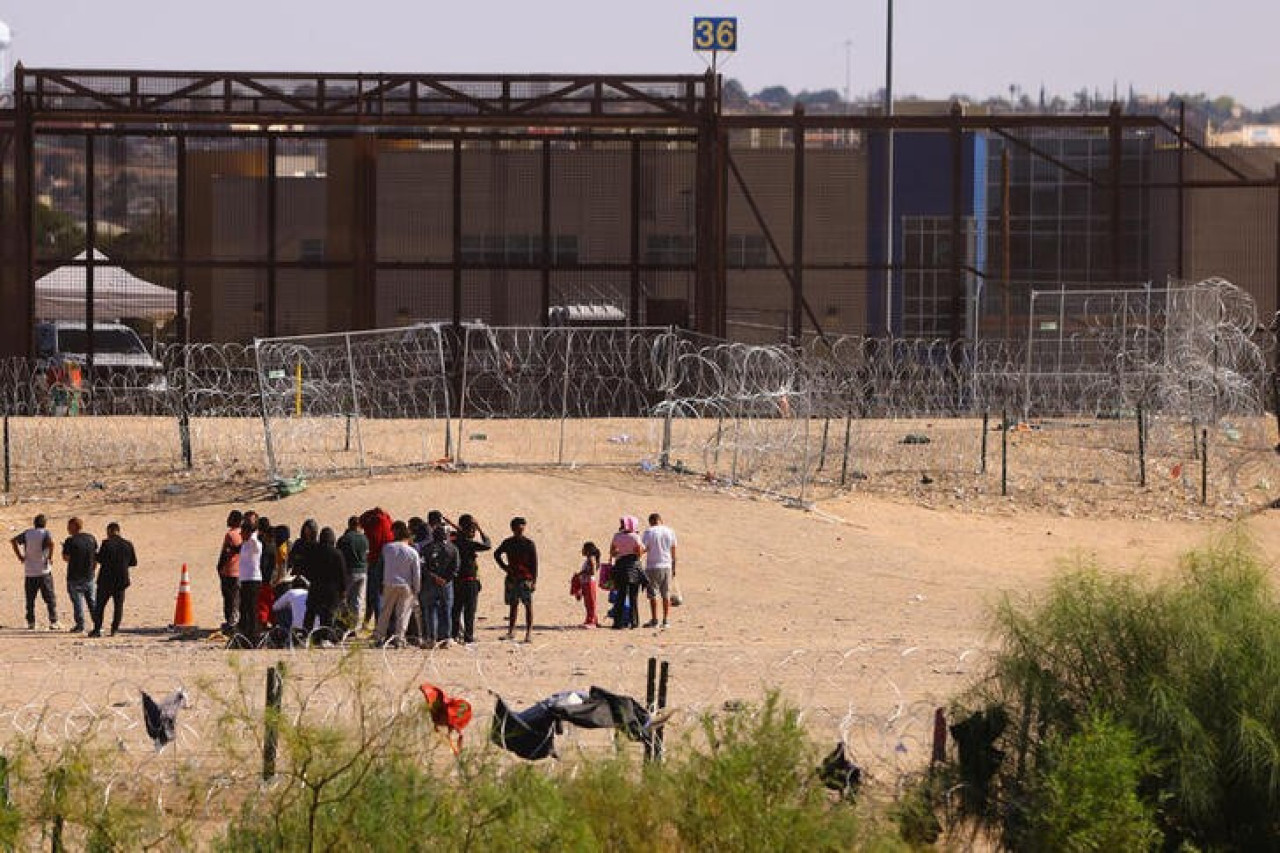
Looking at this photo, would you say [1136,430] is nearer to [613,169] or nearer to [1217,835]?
[613,169]

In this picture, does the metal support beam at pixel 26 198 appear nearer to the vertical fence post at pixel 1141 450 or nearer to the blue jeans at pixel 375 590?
the vertical fence post at pixel 1141 450

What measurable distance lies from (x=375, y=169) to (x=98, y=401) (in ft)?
21.2

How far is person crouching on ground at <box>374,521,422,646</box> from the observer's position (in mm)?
18672

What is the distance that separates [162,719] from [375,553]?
744 cm

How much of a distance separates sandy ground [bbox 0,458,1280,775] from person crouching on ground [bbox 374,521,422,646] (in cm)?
55

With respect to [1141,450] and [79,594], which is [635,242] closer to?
[1141,450]

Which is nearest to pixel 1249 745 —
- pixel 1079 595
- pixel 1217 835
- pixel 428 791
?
pixel 1217 835

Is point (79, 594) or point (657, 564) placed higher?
point (657, 564)

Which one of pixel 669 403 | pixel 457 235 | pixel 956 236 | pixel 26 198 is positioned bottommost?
pixel 669 403

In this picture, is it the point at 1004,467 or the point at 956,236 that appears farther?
the point at 956,236

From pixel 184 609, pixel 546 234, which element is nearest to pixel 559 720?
pixel 184 609

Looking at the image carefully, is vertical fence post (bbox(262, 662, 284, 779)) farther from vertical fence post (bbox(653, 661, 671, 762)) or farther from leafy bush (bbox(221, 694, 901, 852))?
vertical fence post (bbox(653, 661, 671, 762))

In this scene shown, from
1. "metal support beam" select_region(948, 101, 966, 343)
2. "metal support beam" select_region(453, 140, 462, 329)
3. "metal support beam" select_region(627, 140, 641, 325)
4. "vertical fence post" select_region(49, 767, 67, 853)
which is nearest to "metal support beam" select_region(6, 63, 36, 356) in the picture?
"metal support beam" select_region(453, 140, 462, 329)

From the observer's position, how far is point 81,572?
67.0 ft
